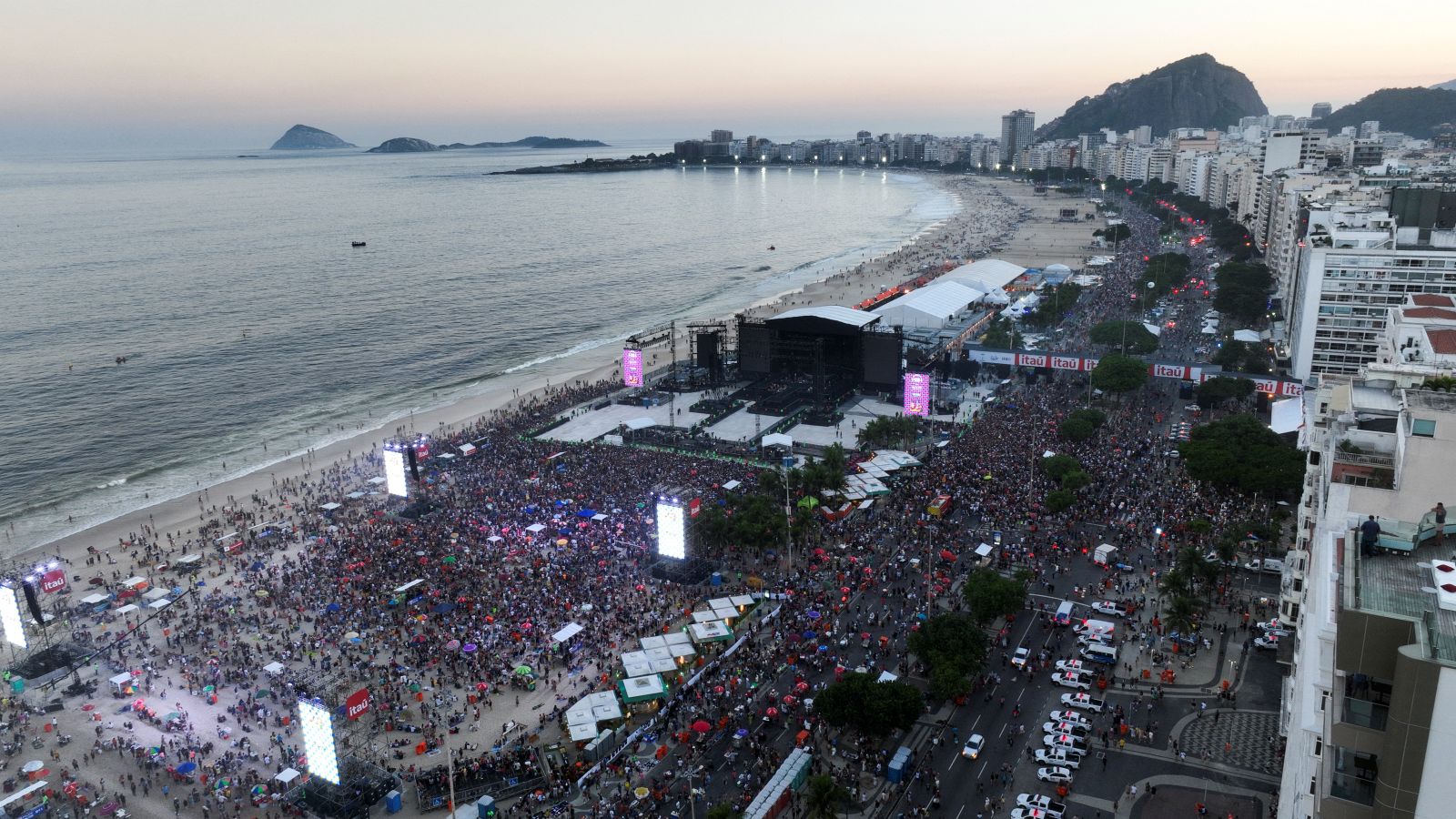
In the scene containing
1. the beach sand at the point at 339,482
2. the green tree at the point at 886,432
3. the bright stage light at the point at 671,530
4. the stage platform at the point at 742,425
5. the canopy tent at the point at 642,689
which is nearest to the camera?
the canopy tent at the point at 642,689

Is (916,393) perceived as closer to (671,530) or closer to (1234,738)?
(671,530)

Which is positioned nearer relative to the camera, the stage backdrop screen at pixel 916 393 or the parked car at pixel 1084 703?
the parked car at pixel 1084 703

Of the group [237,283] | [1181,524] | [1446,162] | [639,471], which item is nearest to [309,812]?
[639,471]

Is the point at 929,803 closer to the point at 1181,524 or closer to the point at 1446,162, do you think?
the point at 1181,524

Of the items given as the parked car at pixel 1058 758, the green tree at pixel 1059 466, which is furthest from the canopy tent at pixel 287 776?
the green tree at pixel 1059 466

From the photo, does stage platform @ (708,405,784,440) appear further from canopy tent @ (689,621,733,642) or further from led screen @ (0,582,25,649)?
led screen @ (0,582,25,649)

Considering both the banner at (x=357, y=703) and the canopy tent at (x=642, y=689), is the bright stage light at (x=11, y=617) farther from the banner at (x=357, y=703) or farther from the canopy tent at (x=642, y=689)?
the canopy tent at (x=642, y=689)

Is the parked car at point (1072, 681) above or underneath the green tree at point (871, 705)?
underneath
